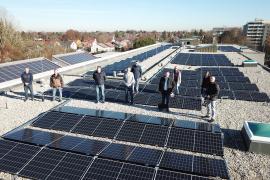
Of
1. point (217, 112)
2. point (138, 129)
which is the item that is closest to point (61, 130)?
point (138, 129)

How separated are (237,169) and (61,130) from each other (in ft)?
23.3

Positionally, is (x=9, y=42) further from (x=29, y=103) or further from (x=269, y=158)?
(x=269, y=158)

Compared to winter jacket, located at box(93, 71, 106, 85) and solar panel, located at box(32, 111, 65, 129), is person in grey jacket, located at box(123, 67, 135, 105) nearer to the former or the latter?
winter jacket, located at box(93, 71, 106, 85)

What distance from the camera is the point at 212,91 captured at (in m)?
12.4

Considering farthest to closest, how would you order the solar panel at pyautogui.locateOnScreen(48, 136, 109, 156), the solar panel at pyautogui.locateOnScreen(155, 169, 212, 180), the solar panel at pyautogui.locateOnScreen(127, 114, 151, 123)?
the solar panel at pyautogui.locateOnScreen(127, 114, 151, 123), the solar panel at pyautogui.locateOnScreen(48, 136, 109, 156), the solar panel at pyautogui.locateOnScreen(155, 169, 212, 180)

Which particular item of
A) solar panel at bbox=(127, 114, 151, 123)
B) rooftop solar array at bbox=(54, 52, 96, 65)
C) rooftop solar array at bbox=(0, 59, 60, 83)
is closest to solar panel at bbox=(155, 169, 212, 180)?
solar panel at bbox=(127, 114, 151, 123)

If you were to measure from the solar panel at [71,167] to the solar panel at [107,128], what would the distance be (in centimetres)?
207

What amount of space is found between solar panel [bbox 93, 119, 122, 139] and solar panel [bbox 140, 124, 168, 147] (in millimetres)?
1246

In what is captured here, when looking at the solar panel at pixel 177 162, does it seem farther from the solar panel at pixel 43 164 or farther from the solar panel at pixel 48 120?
the solar panel at pixel 48 120

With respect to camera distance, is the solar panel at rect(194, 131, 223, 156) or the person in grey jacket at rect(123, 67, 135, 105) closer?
the solar panel at rect(194, 131, 223, 156)

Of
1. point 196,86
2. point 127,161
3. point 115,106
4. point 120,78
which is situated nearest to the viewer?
point 127,161

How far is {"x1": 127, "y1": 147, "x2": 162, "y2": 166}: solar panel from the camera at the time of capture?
8.55 m

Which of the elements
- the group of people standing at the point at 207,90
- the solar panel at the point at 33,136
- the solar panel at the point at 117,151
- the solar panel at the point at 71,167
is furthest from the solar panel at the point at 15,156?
the group of people standing at the point at 207,90

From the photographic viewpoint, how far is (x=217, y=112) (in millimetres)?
14242
